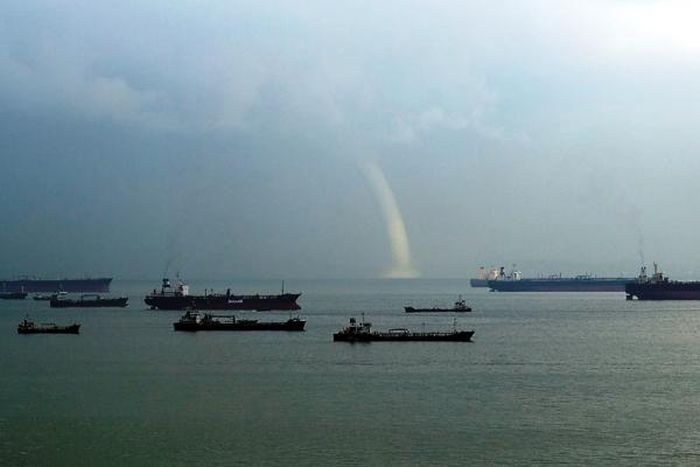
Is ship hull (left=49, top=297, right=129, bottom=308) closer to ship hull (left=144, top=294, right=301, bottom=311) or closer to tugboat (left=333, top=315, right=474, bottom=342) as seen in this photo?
ship hull (left=144, top=294, right=301, bottom=311)

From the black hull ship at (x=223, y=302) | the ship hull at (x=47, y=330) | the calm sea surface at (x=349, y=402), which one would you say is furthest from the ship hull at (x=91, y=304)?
the calm sea surface at (x=349, y=402)

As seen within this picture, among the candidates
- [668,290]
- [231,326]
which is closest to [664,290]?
[668,290]

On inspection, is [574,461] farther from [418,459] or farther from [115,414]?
[115,414]

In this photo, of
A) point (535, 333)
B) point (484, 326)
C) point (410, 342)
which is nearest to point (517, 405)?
point (410, 342)

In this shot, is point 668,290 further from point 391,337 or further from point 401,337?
point 391,337

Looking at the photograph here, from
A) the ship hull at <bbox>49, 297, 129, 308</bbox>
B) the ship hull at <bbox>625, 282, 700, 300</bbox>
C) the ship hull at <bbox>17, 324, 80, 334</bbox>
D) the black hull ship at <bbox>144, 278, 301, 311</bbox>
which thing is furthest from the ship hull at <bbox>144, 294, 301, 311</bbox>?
the ship hull at <bbox>625, 282, 700, 300</bbox>

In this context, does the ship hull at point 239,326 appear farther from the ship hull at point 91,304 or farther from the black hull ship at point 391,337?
the ship hull at point 91,304
